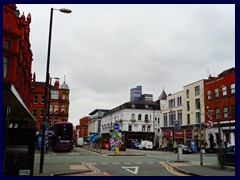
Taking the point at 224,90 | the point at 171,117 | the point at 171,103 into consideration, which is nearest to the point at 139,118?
the point at 171,117

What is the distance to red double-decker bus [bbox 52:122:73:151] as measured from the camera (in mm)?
36269

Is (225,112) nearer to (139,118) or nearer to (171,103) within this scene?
(171,103)

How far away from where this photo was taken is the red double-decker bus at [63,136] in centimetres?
3627

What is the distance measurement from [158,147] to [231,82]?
21772 mm

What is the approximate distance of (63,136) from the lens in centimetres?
3675

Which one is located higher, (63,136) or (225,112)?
(225,112)

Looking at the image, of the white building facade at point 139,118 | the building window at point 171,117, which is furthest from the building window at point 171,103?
the white building facade at point 139,118

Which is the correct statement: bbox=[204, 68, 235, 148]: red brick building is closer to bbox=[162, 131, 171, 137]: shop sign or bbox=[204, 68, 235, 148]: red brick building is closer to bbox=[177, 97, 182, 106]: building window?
bbox=[177, 97, 182, 106]: building window

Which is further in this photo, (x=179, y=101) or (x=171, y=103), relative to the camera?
(x=171, y=103)

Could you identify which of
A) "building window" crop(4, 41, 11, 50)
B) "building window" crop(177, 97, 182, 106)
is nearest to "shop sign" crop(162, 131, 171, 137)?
"building window" crop(177, 97, 182, 106)

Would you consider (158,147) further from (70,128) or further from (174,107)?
(70,128)

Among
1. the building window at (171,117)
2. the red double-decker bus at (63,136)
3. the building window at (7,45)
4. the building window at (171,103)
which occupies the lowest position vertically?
the red double-decker bus at (63,136)

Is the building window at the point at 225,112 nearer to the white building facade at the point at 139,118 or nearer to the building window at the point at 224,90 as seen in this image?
the building window at the point at 224,90

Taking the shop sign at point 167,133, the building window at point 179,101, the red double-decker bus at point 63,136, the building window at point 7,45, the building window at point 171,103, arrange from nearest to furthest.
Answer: the building window at point 7,45 < the red double-decker bus at point 63,136 < the building window at point 179,101 < the shop sign at point 167,133 < the building window at point 171,103
